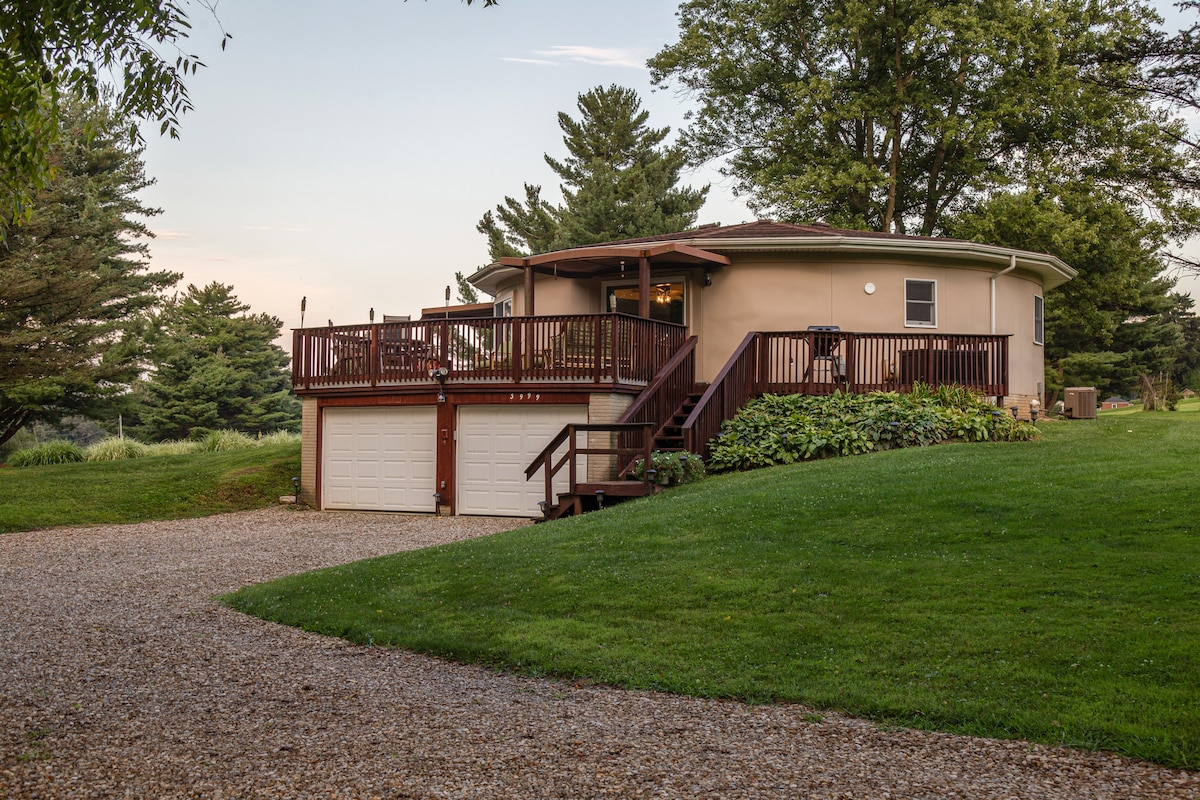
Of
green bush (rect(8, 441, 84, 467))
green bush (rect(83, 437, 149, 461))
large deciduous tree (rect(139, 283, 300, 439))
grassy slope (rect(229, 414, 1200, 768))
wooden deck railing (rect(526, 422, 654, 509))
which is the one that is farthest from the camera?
large deciduous tree (rect(139, 283, 300, 439))

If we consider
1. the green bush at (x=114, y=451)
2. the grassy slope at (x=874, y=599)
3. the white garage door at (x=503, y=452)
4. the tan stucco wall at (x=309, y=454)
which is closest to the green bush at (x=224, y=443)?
the green bush at (x=114, y=451)

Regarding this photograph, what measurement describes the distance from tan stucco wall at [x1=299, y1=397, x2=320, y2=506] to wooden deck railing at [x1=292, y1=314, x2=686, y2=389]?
0.48 metres

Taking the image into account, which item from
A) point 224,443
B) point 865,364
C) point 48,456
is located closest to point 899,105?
point 865,364

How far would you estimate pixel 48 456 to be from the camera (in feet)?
79.6

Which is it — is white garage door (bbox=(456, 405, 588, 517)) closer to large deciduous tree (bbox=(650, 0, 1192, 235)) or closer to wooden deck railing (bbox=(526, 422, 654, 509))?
wooden deck railing (bbox=(526, 422, 654, 509))

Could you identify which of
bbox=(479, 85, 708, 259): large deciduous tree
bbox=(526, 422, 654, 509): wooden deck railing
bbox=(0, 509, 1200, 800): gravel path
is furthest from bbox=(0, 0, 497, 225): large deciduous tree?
bbox=(479, 85, 708, 259): large deciduous tree

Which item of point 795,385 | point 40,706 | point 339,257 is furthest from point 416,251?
point 40,706

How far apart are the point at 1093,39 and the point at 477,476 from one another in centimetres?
2032

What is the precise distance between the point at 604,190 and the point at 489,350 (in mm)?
19391

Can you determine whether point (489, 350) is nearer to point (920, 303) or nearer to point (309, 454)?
point (309, 454)

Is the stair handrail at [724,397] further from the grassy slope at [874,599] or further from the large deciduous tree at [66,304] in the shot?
the large deciduous tree at [66,304]

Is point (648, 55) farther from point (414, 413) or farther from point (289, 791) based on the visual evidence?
point (289, 791)

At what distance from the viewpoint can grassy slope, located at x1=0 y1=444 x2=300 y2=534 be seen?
16.5m

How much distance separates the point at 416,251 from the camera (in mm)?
25562
